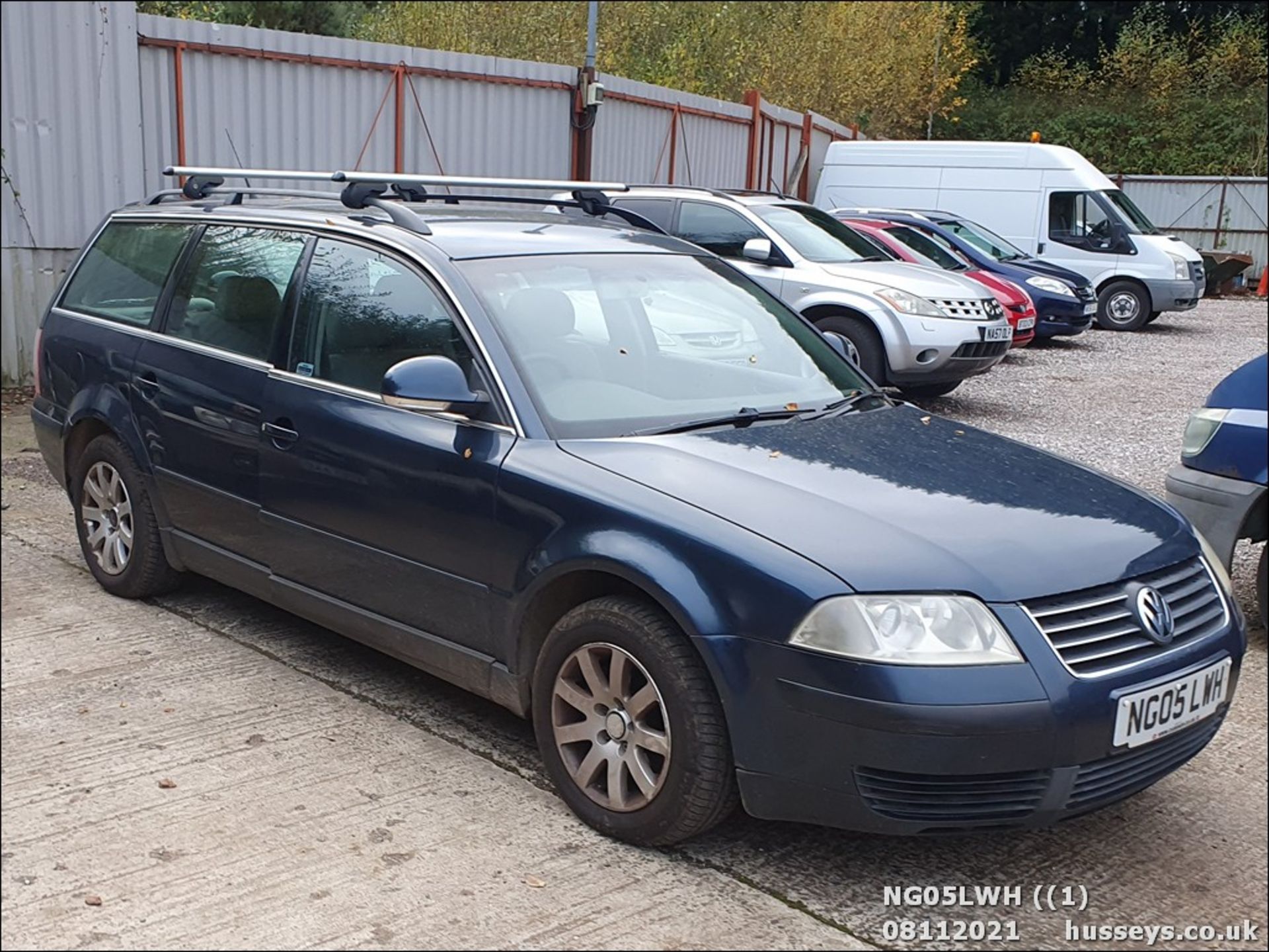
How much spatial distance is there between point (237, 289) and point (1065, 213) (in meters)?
16.2

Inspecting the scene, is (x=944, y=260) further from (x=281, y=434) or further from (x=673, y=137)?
(x=281, y=434)

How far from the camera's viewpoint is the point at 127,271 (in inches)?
221

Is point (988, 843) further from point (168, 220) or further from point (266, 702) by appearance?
point (168, 220)

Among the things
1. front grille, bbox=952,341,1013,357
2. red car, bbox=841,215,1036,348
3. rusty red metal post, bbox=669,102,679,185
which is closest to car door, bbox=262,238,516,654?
front grille, bbox=952,341,1013,357

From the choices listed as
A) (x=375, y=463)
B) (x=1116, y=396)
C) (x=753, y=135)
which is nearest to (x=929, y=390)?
(x=1116, y=396)

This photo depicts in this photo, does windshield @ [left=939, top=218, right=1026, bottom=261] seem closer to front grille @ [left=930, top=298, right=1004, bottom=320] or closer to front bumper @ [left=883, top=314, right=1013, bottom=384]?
front grille @ [left=930, top=298, right=1004, bottom=320]

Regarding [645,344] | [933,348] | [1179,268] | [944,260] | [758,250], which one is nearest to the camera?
[645,344]

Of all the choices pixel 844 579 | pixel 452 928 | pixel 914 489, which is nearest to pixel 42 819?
pixel 452 928

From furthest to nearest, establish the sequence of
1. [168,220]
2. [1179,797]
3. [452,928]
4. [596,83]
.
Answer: [596,83]
[168,220]
[1179,797]
[452,928]

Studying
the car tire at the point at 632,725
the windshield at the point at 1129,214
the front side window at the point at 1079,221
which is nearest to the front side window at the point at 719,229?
the car tire at the point at 632,725

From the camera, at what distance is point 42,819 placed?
3607 mm

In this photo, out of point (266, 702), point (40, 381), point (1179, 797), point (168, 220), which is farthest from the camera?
point (40, 381)

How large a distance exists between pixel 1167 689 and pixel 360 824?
213cm

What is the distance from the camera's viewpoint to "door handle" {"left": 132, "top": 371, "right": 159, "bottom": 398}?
5168 mm
